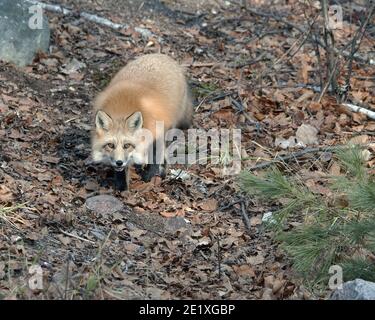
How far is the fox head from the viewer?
715 cm

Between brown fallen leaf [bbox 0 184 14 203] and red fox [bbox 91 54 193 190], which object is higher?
red fox [bbox 91 54 193 190]

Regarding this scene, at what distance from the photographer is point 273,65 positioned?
10.1 meters

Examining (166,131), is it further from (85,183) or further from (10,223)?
(10,223)

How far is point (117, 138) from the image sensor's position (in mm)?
7219

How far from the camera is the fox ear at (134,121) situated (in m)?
7.14

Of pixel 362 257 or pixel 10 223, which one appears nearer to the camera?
pixel 362 257

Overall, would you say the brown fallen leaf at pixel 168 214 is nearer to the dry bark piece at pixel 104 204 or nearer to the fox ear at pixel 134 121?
the dry bark piece at pixel 104 204

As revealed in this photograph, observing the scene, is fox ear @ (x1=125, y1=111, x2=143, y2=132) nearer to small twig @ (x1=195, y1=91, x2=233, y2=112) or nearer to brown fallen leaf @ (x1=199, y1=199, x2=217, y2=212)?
brown fallen leaf @ (x1=199, y1=199, x2=217, y2=212)

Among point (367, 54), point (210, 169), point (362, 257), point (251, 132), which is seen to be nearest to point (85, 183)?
point (210, 169)

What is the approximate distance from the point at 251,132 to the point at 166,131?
1.19m

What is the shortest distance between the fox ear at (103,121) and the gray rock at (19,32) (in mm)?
2610

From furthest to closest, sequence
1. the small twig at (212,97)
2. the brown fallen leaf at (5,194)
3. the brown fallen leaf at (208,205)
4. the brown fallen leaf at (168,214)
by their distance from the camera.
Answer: the small twig at (212,97)
the brown fallen leaf at (208,205)
the brown fallen leaf at (168,214)
the brown fallen leaf at (5,194)

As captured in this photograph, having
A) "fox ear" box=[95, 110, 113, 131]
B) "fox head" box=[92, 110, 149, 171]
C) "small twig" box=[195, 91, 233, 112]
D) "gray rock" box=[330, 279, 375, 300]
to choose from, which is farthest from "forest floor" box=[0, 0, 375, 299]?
"fox ear" box=[95, 110, 113, 131]

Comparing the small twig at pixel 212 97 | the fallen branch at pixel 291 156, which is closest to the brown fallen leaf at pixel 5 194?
the fallen branch at pixel 291 156
